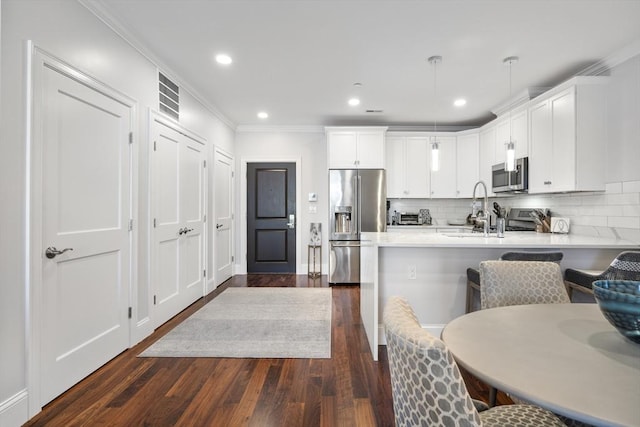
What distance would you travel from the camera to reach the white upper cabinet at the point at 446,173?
5.26m

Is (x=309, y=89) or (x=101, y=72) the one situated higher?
(x=309, y=89)

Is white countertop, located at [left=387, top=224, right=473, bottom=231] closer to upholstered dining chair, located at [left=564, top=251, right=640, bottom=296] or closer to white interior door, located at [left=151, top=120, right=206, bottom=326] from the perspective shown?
upholstered dining chair, located at [left=564, top=251, right=640, bottom=296]

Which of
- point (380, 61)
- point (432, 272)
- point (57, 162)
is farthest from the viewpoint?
point (380, 61)

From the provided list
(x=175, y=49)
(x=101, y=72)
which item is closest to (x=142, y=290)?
(x=101, y=72)

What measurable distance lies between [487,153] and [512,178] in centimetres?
92

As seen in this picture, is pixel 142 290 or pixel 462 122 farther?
pixel 462 122

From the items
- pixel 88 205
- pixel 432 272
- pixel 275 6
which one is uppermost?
pixel 275 6

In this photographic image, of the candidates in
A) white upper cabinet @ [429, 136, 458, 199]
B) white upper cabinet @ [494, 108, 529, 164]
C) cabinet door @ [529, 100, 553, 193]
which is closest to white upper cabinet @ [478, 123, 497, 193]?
white upper cabinet @ [494, 108, 529, 164]

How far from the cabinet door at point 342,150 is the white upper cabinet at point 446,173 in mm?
1396

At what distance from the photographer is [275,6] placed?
2.28 metres

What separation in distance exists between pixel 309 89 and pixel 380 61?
3.34ft

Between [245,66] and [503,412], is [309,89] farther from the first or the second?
[503,412]

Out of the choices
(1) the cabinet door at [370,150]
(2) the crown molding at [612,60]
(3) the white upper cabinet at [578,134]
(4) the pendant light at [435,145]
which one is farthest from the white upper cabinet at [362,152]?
(2) the crown molding at [612,60]

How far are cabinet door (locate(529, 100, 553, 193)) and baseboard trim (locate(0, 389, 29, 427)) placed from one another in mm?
4604
